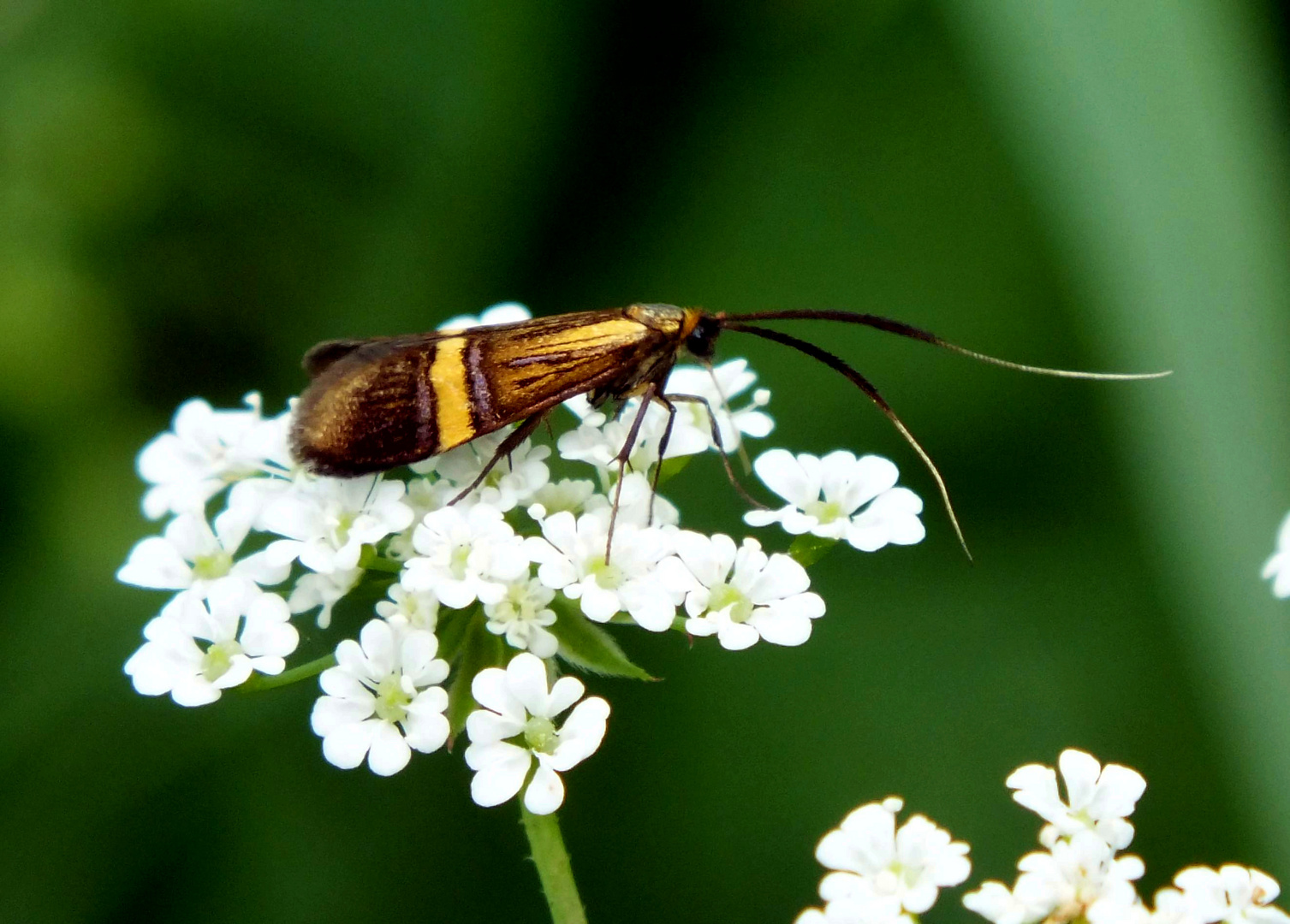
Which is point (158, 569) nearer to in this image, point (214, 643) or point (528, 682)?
point (214, 643)

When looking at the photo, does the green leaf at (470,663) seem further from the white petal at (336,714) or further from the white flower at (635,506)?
the white flower at (635,506)

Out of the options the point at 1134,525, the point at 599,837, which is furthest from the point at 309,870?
the point at 1134,525

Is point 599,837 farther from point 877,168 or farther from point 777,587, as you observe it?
point 877,168

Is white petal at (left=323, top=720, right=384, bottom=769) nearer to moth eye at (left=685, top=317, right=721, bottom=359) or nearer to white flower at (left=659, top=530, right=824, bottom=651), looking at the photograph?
white flower at (left=659, top=530, right=824, bottom=651)

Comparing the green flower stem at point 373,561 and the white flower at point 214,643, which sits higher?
the green flower stem at point 373,561

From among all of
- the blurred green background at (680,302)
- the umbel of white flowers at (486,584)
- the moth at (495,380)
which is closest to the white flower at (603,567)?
the umbel of white flowers at (486,584)

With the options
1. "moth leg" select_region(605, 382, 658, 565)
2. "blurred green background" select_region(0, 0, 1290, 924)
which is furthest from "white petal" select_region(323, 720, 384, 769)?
"blurred green background" select_region(0, 0, 1290, 924)
